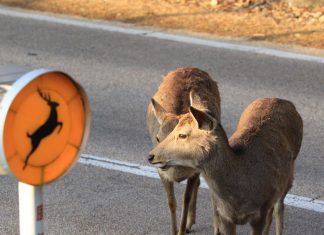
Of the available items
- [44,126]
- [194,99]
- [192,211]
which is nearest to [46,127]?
A: [44,126]

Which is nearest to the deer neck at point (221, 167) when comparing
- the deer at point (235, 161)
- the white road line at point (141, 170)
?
the deer at point (235, 161)

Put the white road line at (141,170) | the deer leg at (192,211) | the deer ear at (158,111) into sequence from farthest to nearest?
the white road line at (141,170) < the deer leg at (192,211) < the deer ear at (158,111)

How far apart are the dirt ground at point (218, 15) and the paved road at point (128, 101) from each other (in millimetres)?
721

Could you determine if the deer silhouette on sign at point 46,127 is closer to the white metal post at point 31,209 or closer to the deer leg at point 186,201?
the white metal post at point 31,209

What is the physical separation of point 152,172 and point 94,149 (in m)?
0.87

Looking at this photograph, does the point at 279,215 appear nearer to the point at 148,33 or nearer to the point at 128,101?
the point at 128,101

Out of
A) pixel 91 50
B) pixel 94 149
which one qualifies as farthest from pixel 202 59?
pixel 94 149

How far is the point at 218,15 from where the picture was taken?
13.5 m

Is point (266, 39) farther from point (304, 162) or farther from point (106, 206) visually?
point (106, 206)

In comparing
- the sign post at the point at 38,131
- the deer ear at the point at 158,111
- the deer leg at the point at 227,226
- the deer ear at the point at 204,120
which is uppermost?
the sign post at the point at 38,131

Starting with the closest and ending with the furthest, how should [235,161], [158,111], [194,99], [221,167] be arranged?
[221,167], [235,161], [158,111], [194,99]

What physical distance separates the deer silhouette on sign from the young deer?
273cm

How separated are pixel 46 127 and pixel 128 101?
6863 millimetres

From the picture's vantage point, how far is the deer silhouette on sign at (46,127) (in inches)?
121
